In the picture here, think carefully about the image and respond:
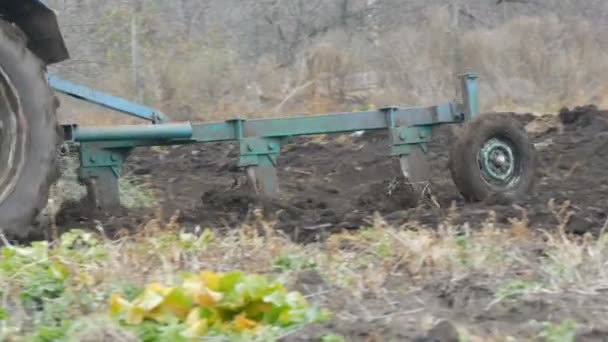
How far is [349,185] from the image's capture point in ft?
A: 32.2

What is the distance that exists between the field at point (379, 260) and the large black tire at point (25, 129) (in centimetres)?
31

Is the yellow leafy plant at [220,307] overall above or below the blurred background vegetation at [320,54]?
below

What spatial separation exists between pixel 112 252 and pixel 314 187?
197 inches

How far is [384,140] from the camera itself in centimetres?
1174

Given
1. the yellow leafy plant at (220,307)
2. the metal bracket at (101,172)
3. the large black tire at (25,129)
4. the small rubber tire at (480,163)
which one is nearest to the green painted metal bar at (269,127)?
the metal bracket at (101,172)

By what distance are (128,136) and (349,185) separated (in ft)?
10.1

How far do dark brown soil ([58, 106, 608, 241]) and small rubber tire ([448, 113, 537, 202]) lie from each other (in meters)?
0.15

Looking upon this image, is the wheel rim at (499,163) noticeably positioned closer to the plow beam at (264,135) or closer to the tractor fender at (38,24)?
the plow beam at (264,135)

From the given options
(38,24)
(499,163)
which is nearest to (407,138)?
(499,163)

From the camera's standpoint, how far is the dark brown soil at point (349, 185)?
6.88m

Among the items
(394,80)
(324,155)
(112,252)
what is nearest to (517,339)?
(112,252)

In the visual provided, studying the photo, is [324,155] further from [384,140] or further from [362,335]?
[362,335]

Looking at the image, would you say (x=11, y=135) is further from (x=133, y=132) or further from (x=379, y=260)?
(x=379, y=260)

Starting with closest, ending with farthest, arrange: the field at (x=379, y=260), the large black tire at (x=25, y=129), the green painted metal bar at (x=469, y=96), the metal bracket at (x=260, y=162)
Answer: the field at (x=379, y=260) < the large black tire at (x=25, y=129) < the metal bracket at (x=260, y=162) < the green painted metal bar at (x=469, y=96)
